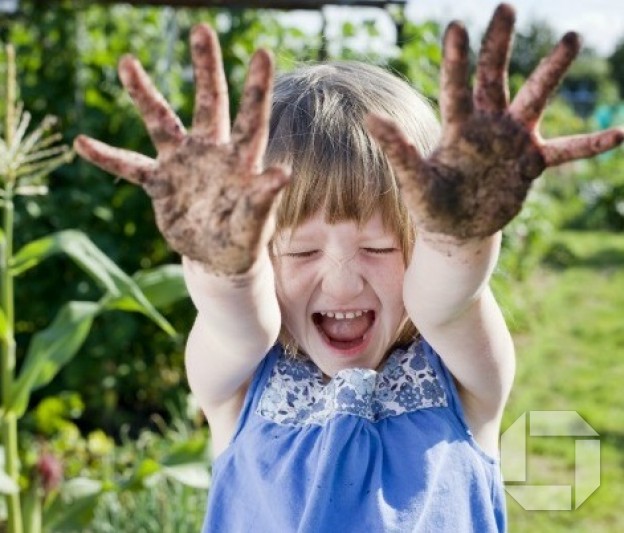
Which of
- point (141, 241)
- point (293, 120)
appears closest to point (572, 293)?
point (141, 241)

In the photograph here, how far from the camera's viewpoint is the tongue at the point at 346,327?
4.75 feet

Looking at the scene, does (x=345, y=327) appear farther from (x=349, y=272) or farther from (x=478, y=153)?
(x=478, y=153)

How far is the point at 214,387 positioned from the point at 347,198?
1.07 feet

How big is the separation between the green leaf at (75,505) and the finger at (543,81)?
6.52 ft

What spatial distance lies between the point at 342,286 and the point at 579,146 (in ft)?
1.24

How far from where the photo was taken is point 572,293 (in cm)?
817

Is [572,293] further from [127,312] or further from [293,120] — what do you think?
[293,120]

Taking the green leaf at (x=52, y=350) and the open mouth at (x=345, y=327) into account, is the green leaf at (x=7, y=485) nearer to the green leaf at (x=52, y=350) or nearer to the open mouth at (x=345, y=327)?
the green leaf at (x=52, y=350)

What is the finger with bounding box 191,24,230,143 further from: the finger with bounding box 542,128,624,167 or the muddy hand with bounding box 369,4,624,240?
the finger with bounding box 542,128,624,167

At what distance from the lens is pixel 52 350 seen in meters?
2.63

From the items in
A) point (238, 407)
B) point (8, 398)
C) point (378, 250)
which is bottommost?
point (8, 398)

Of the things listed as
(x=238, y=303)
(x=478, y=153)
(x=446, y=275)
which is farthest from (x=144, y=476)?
(x=478, y=153)

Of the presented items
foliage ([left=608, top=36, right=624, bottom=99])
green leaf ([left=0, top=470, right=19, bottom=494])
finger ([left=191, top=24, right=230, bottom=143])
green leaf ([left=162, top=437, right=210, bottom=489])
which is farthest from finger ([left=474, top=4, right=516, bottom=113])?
foliage ([left=608, top=36, right=624, bottom=99])

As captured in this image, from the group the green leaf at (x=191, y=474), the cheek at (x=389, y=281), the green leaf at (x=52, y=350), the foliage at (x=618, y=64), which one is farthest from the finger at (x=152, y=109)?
the foliage at (x=618, y=64)
